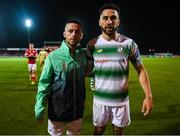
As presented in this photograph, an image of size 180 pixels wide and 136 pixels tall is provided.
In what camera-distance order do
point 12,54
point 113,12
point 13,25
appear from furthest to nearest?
point 13,25
point 12,54
point 113,12

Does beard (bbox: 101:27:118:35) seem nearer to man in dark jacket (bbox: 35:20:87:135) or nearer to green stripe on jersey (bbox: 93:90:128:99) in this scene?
man in dark jacket (bbox: 35:20:87:135)

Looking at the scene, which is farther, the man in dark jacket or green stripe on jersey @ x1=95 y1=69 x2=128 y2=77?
green stripe on jersey @ x1=95 y1=69 x2=128 y2=77

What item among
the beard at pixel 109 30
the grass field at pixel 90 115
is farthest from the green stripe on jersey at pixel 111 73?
the grass field at pixel 90 115

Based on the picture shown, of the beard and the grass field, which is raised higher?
the beard

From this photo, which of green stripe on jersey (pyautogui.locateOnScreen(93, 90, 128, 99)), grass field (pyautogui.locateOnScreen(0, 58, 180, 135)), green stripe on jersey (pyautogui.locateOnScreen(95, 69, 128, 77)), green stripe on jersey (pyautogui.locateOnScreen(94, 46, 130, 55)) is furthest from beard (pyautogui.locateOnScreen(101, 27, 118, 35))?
grass field (pyautogui.locateOnScreen(0, 58, 180, 135))

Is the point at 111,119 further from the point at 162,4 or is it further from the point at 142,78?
the point at 162,4

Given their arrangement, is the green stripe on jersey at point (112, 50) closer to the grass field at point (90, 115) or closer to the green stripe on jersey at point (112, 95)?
the green stripe on jersey at point (112, 95)

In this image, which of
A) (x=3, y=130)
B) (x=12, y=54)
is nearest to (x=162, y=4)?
(x=12, y=54)

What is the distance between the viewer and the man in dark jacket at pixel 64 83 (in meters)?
5.03

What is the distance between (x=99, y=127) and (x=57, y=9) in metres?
86.5

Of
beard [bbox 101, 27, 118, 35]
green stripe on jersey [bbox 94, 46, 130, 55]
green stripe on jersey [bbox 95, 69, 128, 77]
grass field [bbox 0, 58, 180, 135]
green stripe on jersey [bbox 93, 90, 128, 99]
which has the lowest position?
grass field [bbox 0, 58, 180, 135]

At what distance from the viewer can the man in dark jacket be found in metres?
5.03

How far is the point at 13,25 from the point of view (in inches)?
3509

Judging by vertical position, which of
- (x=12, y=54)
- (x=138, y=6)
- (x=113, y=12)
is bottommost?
(x=12, y=54)
